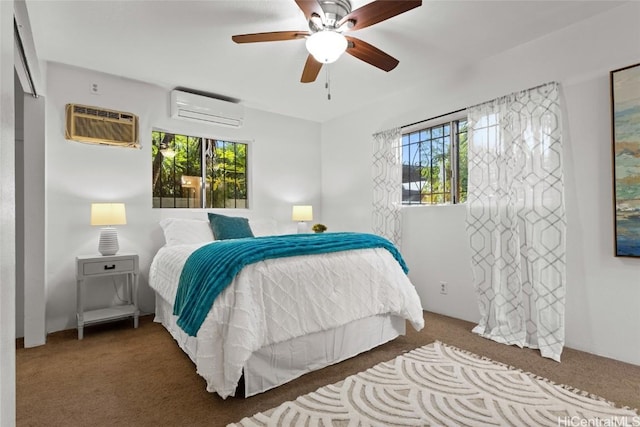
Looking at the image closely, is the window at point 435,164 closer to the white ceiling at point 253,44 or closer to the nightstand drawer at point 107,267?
the white ceiling at point 253,44

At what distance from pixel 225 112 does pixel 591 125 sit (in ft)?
11.6

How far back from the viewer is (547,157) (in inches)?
102

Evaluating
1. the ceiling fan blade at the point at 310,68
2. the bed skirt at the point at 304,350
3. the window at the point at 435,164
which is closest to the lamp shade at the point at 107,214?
the bed skirt at the point at 304,350

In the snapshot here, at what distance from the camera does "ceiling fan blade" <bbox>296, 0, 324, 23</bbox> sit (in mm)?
1843

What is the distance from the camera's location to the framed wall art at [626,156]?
86.2 inches

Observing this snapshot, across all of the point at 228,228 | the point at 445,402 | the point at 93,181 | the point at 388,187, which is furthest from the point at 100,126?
the point at 445,402

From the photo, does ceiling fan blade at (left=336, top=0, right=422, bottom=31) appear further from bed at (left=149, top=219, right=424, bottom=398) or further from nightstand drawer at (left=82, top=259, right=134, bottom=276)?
nightstand drawer at (left=82, top=259, right=134, bottom=276)

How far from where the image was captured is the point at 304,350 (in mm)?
2107

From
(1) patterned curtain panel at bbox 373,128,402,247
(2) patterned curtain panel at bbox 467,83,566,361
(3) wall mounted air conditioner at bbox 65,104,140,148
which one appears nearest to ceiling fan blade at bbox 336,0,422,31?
(2) patterned curtain panel at bbox 467,83,566,361

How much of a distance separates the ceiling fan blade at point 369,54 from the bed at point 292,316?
1.41 metres

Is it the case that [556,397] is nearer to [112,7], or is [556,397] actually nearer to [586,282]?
[586,282]

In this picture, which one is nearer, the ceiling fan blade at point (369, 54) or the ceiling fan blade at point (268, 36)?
the ceiling fan blade at point (268, 36)

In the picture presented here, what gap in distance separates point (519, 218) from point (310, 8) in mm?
2256

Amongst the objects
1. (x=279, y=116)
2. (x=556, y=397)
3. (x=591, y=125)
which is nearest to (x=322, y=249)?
(x=556, y=397)
